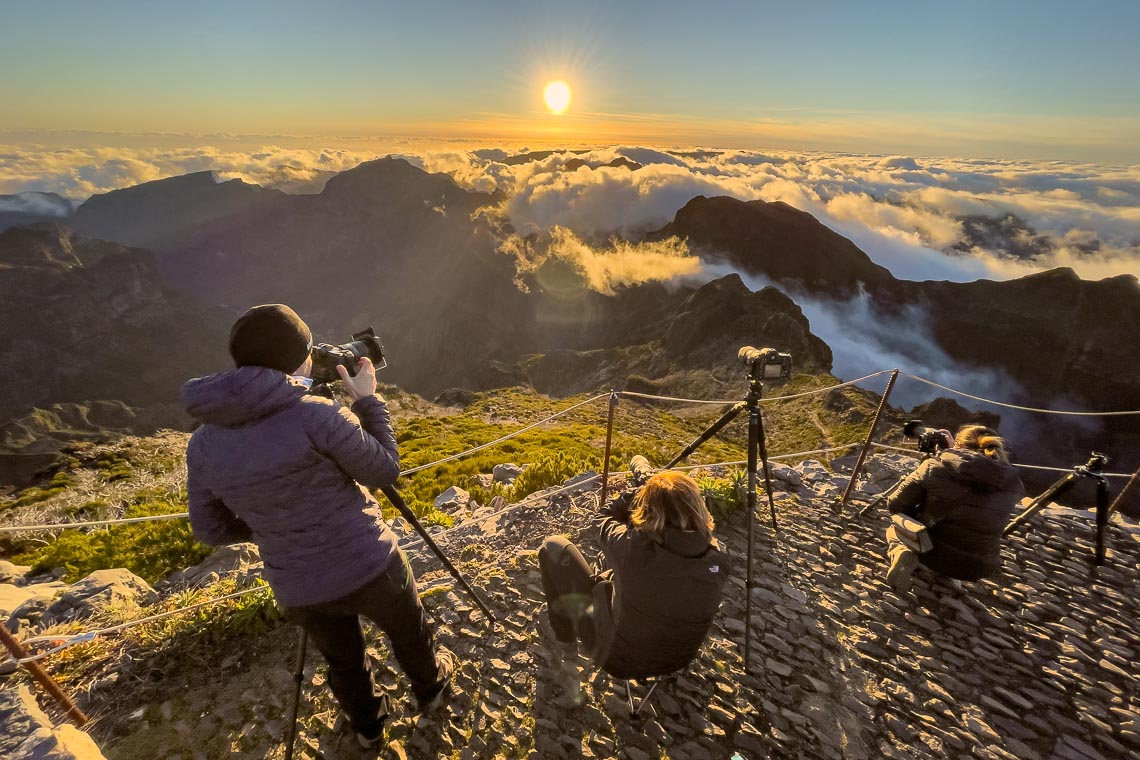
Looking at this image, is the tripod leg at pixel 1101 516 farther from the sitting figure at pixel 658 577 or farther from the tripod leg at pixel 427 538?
the tripod leg at pixel 427 538

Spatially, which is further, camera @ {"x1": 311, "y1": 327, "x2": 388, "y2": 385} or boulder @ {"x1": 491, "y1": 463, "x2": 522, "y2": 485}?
boulder @ {"x1": 491, "y1": 463, "x2": 522, "y2": 485}

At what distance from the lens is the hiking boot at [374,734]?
11.5 feet

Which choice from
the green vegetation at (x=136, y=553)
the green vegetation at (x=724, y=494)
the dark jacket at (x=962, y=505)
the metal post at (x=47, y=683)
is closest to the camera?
the metal post at (x=47, y=683)

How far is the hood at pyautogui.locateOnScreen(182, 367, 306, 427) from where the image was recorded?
2307mm

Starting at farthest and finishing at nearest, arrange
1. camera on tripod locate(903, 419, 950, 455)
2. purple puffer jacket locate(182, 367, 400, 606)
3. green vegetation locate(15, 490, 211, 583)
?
green vegetation locate(15, 490, 211, 583), camera on tripod locate(903, 419, 950, 455), purple puffer jacket locate(182, 367, 400, 606)

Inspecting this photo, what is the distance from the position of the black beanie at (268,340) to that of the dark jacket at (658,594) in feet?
7.57

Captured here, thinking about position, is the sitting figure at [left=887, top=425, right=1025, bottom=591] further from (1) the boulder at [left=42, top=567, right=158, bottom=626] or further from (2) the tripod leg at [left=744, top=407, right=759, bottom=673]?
(1) the boulder at [left=42, top=567, right=158, bottom=626]

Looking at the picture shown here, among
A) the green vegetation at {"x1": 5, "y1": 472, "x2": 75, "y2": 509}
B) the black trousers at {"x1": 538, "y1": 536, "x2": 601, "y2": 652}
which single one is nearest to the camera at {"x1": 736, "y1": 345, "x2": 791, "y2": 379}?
the black trousers at {"x1": 538, "y1": 536, "x2": 601, "y2": 652}

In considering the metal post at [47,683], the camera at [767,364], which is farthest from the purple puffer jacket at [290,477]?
the camera at [767,364]

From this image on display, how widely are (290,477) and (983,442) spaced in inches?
251

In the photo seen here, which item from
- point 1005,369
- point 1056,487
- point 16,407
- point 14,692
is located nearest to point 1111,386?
point 1005,369

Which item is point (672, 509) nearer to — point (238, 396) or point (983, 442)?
point (238, 396)

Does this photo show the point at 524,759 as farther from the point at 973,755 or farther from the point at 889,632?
the point at 889,632

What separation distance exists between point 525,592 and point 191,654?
2.94m
